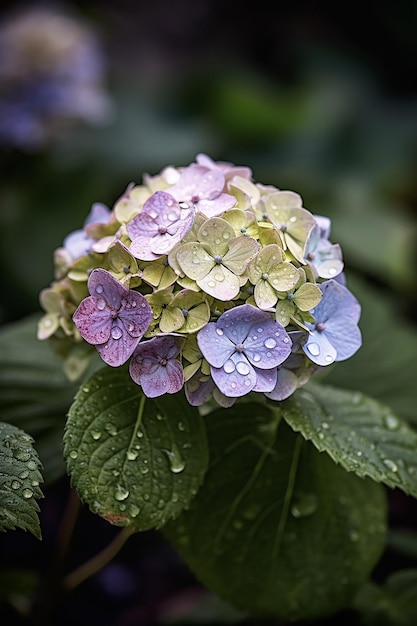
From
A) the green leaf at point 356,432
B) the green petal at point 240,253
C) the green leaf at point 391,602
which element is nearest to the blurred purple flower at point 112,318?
the green petal at point 240,253

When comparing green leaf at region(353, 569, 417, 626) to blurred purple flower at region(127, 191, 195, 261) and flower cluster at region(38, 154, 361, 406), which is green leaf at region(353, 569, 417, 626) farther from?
blurred purple flower at region(127, 191, 195, 261)

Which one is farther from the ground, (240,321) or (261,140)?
(240,321)

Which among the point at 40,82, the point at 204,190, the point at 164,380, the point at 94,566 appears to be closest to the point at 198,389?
the point at 164,380

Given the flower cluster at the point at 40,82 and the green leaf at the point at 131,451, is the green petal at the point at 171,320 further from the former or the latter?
the flower cluster at the point at 40,82

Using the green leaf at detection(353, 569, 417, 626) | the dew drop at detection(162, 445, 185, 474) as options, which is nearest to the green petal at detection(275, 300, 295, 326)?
the dew drop at detection(162, 445, 185, 474)

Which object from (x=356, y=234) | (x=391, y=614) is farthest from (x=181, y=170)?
(x=356, y=234)

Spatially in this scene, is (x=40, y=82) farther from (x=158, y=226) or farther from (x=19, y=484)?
(x=19, y=484)
